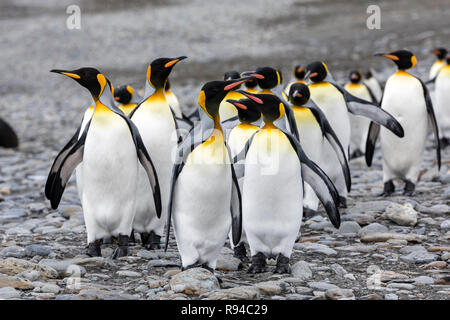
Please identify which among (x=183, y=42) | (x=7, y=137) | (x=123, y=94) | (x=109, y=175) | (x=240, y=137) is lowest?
(x=109, y=175)

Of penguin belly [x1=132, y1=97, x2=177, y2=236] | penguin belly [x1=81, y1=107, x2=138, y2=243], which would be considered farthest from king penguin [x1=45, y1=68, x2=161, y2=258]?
penguin belly [x1=132, y1=97, x2=177, y2=236]

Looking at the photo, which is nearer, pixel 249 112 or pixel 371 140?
pixel 249 112

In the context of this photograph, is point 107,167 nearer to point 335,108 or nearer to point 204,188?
point 204,188

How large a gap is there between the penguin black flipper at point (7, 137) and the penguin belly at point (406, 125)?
4.98m

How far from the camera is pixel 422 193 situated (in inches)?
230

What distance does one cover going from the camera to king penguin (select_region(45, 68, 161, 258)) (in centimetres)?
414

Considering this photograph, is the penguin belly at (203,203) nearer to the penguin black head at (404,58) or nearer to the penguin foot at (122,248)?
the penguin foot at (122,248)

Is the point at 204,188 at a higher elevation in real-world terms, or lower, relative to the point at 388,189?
higher

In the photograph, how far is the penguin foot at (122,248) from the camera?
13.8 feet

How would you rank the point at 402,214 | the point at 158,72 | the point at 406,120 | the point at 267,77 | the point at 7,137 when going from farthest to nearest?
the point at 7,137
the point at 406,120
the point at 402,214
the point at 267,77
the point at 158,72

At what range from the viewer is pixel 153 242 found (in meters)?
4.50

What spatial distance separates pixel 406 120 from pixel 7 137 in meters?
5.24

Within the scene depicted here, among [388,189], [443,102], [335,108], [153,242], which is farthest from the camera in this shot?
[443,102]

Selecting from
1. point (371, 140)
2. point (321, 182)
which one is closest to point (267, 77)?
point (321, 182)
